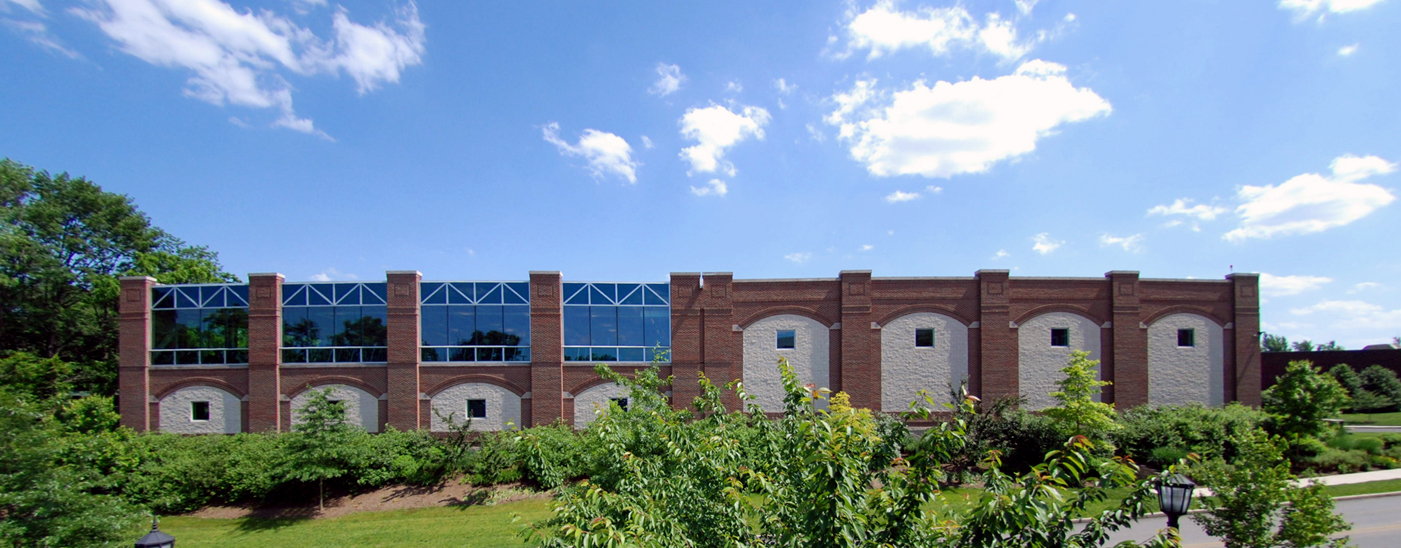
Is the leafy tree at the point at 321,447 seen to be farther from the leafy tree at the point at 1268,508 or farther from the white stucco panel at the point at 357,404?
the leafy tree at the point at 1268,508

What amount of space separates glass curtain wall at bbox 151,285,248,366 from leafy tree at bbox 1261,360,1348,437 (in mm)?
41494

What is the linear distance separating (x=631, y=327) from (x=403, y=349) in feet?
32.1

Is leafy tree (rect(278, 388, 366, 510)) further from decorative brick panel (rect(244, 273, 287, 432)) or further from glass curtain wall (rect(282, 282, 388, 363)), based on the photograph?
decorative brick panel (rect(244, 273, 287, 432))

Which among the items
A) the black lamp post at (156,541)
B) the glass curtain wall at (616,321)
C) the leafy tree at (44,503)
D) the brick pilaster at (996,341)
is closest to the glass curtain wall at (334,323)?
the glass curtain wall at (616,321)

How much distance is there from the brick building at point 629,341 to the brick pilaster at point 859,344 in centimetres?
6

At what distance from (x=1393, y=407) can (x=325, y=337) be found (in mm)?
65797

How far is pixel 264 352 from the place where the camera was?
24.5 meters

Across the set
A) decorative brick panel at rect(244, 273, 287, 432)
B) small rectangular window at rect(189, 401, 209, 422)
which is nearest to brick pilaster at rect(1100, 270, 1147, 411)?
decorative brick panel at rect(244, 273, 287, 432)

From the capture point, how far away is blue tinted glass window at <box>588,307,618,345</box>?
25.3 meters

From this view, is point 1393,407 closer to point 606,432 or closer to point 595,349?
point 595,349

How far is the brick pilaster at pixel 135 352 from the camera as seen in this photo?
24.5m

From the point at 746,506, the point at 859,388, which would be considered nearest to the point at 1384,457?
the point at 859,388

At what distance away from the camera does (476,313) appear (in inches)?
990

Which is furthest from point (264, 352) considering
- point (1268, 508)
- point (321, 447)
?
point (1268, 508)
